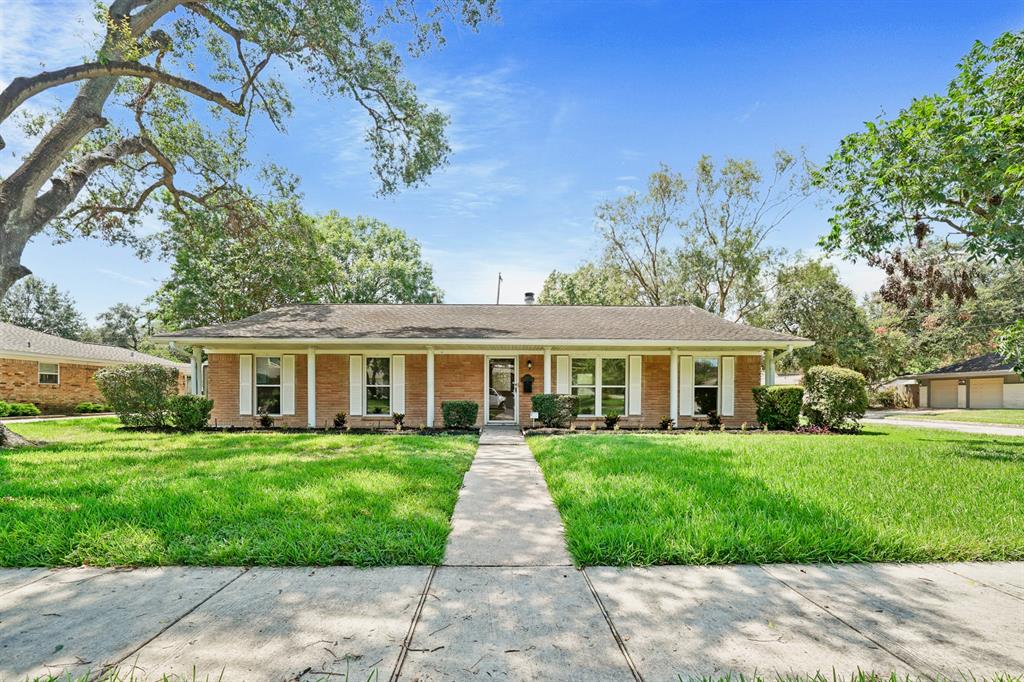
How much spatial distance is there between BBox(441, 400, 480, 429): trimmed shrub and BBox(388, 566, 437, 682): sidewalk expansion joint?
28.6 feet

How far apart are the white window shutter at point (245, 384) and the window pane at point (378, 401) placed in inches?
136

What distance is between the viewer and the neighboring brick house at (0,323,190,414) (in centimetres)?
1877

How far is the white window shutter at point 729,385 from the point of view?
1346 centimetres

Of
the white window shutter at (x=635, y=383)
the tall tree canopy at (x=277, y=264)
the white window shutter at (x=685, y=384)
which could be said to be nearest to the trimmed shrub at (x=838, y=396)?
the white window shutter at (x=685, y=384)

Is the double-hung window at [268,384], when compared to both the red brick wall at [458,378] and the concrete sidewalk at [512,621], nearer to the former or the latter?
the red brick wall at [458,378]


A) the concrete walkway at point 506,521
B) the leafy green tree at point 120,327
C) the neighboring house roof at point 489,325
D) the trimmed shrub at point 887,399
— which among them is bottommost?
the trimmed shrub at point 887,399

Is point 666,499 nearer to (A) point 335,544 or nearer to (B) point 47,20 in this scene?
(A) point 335,544

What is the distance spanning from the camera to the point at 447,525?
13.8 ft

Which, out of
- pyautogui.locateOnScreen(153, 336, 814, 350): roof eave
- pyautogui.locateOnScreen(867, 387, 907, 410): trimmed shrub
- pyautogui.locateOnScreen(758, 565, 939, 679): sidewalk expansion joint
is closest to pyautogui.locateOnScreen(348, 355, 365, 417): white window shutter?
pyautogui.locateOnScreen(153, 336, 814, 350): roof eave

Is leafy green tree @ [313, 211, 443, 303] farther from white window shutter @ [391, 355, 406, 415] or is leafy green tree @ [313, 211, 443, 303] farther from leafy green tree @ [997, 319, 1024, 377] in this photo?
leafy green tree @ [997, 319, 1024, 377]

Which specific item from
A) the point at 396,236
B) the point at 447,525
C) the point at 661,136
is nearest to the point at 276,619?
the point at 447,525

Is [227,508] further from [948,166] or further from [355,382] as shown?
[948,166]

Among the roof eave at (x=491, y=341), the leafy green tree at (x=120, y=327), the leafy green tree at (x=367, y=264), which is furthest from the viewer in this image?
the leafy green tree at (x=120, y=327)

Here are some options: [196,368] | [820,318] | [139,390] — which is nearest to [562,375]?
[196,368]
